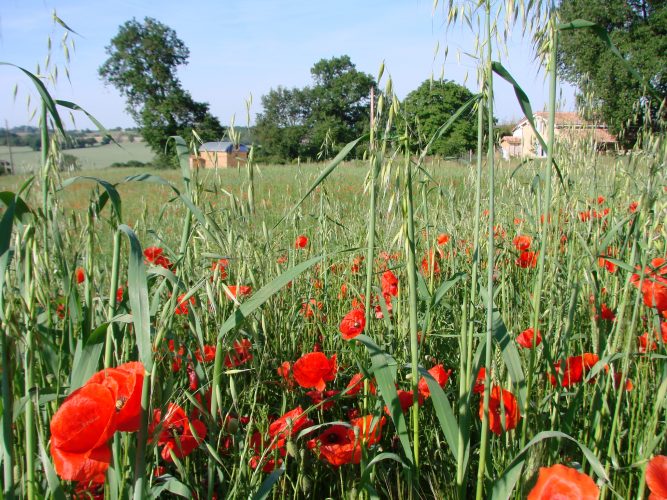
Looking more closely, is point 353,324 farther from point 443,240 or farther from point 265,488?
point 443,240

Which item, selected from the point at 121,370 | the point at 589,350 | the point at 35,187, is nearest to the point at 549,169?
the point at 121,370

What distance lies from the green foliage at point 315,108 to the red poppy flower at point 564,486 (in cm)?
3679

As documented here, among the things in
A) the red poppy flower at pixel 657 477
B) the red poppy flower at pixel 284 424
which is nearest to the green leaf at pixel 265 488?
the red poppy flower at pixel 284 424

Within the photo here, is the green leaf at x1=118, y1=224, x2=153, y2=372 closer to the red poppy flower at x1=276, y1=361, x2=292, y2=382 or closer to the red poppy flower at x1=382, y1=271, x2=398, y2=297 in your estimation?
the red poppy flower at x1=276, y1=361, x2=292, y2=382

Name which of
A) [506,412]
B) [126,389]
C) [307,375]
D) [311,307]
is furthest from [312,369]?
[311,307]

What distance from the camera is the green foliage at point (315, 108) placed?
41.7 meters

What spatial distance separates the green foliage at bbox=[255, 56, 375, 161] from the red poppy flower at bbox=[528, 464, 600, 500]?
121 feet

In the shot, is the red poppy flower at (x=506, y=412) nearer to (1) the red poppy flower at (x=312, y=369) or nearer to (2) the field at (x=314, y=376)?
(2) the field at (x=314, y=376)

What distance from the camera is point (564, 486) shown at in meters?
0.68

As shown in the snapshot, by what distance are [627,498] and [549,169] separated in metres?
0.56

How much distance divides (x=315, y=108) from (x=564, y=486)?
47902 millimetres

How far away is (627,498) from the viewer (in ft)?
2.86

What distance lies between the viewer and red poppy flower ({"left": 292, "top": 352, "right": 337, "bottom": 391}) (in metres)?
1.04

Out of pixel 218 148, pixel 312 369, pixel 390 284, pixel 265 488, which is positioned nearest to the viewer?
pixel 265 488
